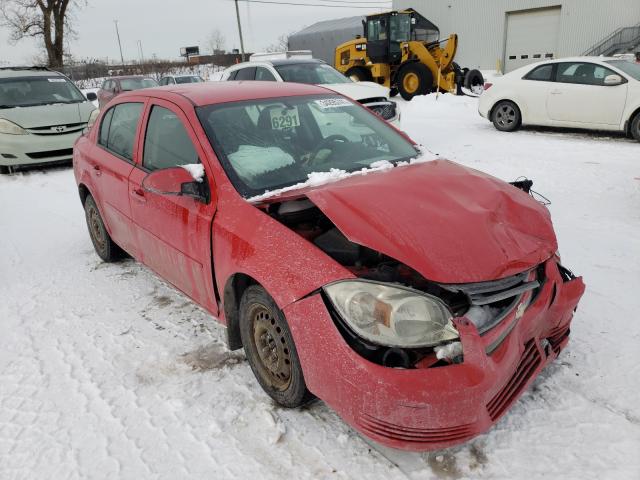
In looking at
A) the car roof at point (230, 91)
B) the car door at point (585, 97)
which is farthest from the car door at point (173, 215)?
the car door at point (585, 97)

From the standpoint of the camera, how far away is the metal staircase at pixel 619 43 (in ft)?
79.6

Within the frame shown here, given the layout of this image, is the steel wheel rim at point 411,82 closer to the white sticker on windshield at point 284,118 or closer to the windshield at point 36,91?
the windshield at point 36,91

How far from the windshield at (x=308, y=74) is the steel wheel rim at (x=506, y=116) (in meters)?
3.25

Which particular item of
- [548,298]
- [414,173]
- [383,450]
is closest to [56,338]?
[383,450]

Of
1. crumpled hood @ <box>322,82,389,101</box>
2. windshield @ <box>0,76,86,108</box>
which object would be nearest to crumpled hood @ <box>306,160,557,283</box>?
crumpled hood @ <box>322,82,389,101</box>

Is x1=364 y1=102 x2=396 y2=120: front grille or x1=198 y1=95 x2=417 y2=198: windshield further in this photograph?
x1=364 y1=102 x2=396 y2=120: front grille

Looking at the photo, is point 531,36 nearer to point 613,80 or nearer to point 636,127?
point 613,80

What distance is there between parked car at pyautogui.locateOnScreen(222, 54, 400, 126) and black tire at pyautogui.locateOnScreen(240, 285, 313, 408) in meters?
6.50

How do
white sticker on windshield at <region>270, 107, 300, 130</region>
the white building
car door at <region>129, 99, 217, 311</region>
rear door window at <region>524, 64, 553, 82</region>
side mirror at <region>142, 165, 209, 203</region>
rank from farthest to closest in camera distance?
the white building
rear door window at <region>524, 64, 553, 82</region>
white sticker on windshield at <region>270, 107, 300, 130</region>
car door at <region>129, 99, 217, 311</region>
side mirror at <region>142, 165, 209, 203</region>

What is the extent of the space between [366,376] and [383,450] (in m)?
0.54

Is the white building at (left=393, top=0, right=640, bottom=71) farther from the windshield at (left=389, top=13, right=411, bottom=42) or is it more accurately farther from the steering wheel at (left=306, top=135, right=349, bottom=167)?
the steering wheel at (left=306, top=135, right=349, bottom=167)

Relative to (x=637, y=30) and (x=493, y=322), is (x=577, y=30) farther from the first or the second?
(x=493, y=322)

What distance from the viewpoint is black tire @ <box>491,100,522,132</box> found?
32.9ft

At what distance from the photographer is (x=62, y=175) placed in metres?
8.68
